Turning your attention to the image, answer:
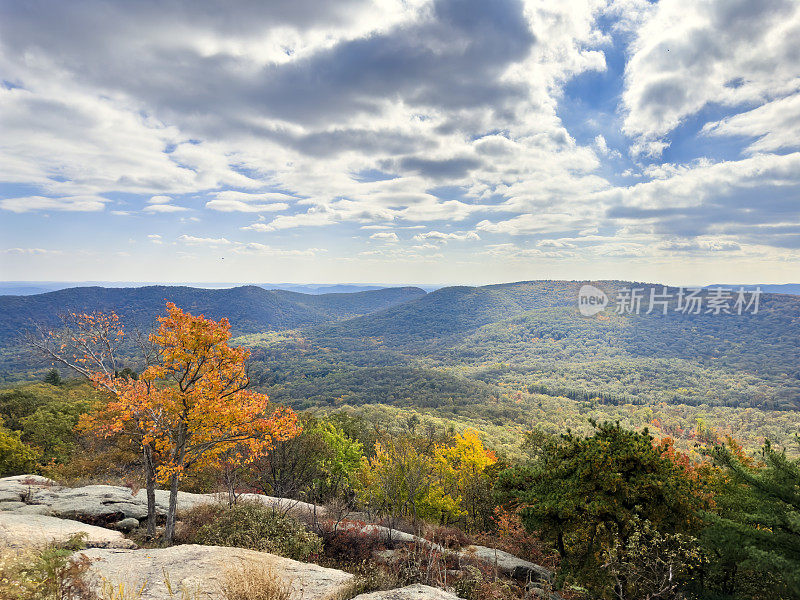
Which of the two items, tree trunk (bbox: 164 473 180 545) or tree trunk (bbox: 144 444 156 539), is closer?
tree trunk (bbox: 164 473 180 545)

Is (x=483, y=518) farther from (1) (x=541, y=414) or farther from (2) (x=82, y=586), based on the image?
(1) (x=541, y=414)

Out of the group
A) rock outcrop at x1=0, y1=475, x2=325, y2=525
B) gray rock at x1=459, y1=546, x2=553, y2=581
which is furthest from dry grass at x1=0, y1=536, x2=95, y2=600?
gray rock at x1=459, y1=546, x2=553, y2=581

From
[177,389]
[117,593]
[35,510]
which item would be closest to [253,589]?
→ [117,593]

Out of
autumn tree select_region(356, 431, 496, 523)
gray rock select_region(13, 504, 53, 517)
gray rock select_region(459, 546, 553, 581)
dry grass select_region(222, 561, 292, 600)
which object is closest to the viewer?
dry grass select_region(222, 561, 292, 600)

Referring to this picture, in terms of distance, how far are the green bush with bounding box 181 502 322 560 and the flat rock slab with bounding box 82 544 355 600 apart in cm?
284

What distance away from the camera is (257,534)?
12656 millimetres

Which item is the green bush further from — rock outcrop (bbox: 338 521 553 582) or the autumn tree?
the autumn tree

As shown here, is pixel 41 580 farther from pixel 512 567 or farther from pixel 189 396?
pixel 512 567

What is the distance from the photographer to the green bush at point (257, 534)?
12.5 metres

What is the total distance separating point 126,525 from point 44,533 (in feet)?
20.0

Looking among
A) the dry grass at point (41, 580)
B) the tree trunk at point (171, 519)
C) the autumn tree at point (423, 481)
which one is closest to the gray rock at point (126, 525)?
the tree trunk at point (171, 519)

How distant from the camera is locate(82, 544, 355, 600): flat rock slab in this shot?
7.54 metres

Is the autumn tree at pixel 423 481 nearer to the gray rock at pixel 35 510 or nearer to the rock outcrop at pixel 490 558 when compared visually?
the rock outcrop at pixel 490 558

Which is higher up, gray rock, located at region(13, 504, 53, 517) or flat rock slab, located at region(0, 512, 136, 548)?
flat rock slab, located at region(0, 512, 136, 548)
